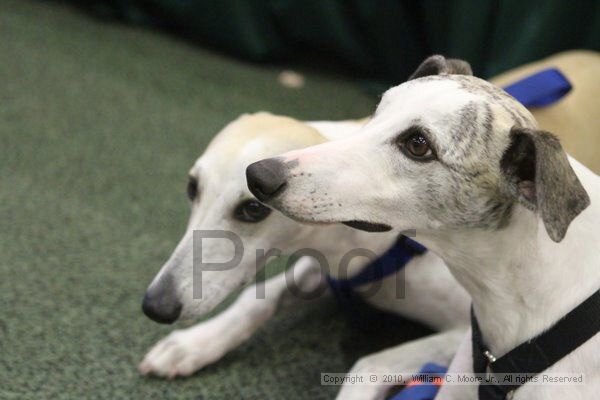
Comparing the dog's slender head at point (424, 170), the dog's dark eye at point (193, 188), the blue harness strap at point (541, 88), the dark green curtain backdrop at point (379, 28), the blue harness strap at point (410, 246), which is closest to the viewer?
the dog's slender head at point (424, 170)

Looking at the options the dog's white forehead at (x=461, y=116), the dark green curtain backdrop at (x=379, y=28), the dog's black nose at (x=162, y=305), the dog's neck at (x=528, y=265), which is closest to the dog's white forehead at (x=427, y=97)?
the dog's white forehead at (x=461, y=116)

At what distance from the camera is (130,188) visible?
2975 millimetres

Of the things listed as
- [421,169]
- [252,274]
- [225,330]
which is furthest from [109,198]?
[421,169]

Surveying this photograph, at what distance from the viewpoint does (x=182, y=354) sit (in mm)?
2025

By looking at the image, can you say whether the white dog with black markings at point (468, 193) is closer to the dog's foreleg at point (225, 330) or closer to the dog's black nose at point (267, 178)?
the dog's black nose at point (267, 178)

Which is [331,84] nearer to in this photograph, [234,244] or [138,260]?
[138,260]

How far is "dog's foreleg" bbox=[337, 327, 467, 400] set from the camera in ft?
6.19

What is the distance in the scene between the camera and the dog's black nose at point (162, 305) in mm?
1816

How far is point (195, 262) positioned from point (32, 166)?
147 centimetres

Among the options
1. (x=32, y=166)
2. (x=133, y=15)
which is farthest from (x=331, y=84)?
(x=32, y=166)

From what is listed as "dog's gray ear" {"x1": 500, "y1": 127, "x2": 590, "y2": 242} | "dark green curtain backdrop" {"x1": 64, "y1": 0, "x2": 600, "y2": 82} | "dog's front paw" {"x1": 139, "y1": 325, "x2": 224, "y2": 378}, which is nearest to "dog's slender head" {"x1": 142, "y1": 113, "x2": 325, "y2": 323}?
"dog's front paw" {"x1": 139, "y1": 325, "x2": 224, "y2": 378}

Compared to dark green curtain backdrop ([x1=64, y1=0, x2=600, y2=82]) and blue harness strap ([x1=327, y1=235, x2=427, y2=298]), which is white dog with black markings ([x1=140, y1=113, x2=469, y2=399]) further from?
dark green curtain backdrop ([x1=64, y1=0, x2=600, y2=82])

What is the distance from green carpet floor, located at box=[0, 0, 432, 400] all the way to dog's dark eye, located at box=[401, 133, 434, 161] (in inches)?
33.4

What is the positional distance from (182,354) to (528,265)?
3.23 ft
